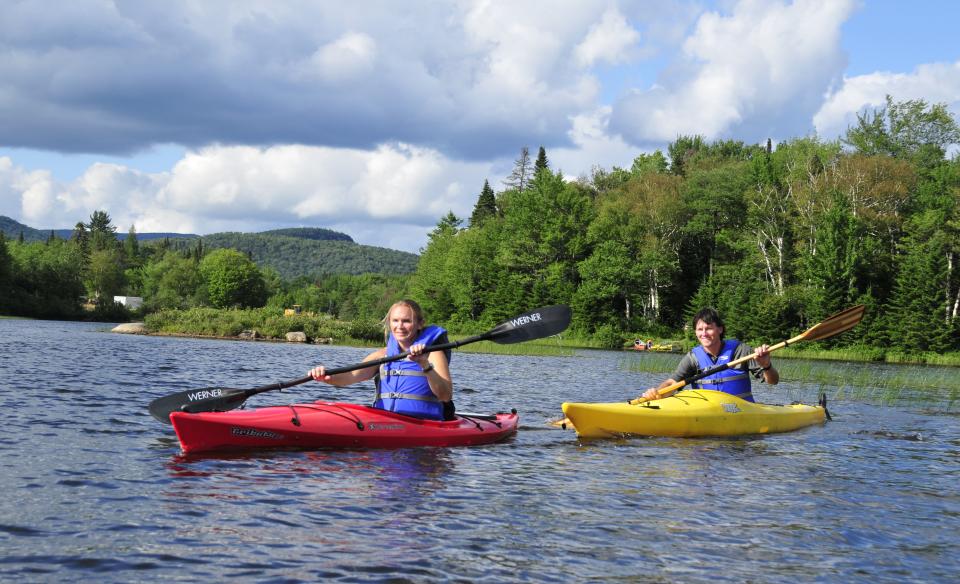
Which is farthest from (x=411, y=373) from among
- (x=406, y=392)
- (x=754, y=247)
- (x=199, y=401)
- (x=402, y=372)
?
(x=754, y=247)

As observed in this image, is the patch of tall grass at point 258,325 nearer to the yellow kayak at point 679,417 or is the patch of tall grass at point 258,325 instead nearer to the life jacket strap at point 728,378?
the life jacket strap at point 728,378

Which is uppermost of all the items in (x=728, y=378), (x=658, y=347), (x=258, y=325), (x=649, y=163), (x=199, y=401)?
(x=649, y=163)

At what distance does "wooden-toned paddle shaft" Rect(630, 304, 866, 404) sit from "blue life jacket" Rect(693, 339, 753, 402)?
A: 23 cm

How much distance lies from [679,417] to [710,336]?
107 cm

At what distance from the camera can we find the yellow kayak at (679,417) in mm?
9805

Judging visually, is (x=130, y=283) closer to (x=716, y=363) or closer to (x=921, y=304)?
(x=921, y=304)

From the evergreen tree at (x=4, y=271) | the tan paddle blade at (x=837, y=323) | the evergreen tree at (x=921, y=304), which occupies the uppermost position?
the evergreen tree at (x=4, y=271)

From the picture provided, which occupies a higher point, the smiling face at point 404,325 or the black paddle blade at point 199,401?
the smiling face at point 404,325


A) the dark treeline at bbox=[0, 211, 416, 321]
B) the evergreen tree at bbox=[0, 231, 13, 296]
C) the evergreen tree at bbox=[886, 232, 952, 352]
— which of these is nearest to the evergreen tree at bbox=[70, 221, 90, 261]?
the dark treeline at bbox=[0, 211, 416, 321]

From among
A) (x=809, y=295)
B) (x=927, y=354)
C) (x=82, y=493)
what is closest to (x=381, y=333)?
(x=809, y=295)

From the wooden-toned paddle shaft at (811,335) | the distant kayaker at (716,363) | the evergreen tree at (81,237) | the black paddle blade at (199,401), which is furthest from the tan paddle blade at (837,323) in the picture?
the evergreen tree at (81,237)

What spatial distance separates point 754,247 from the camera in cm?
4781

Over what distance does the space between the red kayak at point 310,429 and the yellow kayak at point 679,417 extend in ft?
5.30

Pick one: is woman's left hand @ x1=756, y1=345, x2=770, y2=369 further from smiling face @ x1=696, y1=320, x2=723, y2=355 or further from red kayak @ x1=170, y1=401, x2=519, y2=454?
red kayak @ x1=170, y1=401, x2=519, y2=454
